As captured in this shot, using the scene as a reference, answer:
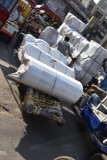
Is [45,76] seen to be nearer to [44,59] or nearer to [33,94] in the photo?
[33,94]

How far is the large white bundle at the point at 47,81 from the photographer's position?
32.1 ft

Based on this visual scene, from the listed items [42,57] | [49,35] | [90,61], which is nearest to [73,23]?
[49,35]

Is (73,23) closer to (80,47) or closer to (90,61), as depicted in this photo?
(80,47)

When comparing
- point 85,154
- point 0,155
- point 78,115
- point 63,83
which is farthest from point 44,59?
point 0,155

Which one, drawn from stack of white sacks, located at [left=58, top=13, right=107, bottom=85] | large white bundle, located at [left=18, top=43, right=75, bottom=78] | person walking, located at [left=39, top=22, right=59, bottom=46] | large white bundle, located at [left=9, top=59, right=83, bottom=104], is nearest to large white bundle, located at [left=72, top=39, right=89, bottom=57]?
stack of white sacks, located at [left=58, top=13, right=107, bottom=85]

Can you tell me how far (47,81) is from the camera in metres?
10.0

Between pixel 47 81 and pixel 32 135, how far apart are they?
1.70 metres

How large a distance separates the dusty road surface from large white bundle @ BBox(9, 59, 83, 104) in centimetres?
100

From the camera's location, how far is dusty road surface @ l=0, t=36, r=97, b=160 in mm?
8438

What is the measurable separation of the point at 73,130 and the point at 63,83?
2447 mm

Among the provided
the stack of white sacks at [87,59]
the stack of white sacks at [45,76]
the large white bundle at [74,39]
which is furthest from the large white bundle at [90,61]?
the stack of white sacks at [45,76]

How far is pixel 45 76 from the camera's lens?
9.96 meters

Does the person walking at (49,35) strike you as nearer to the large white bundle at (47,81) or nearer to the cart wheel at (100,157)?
the large white bundle at (47,81)

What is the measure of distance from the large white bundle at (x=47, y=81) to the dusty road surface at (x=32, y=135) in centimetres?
100
